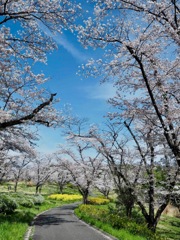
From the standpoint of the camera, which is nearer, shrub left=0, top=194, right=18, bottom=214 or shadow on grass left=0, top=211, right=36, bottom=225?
shadow on grass left=0, top=211, right=36, bottom=225

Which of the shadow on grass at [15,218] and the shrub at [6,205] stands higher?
the shrub at [6,205]

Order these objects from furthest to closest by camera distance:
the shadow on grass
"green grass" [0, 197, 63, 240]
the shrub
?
1. the shrub
2. the shadow on grass
3. "green grass" [0, 197, 63, 240]

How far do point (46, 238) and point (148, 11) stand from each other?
10226mm

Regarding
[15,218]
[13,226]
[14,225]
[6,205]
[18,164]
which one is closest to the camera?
[13,226]

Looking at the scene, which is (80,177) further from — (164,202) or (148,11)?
(148,11)

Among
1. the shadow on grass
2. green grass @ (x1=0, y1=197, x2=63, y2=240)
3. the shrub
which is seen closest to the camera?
green grass @ (x1=0, y1=197, x2=63, y2=240)

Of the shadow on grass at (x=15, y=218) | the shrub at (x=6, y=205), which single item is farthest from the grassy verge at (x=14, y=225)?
the shrub at (x=6, y=205)

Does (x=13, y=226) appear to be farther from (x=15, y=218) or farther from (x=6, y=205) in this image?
(x=6, y=205)

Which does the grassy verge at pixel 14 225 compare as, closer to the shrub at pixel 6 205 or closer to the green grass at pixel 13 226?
the green grass at pixel 13 226

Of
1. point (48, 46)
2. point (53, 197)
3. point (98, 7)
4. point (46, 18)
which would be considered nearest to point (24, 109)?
point (48, 46)

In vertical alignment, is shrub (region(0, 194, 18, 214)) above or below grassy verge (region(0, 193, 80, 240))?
above

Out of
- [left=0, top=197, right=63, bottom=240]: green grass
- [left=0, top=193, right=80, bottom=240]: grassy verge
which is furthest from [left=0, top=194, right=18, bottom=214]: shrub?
[left=0, top=197, right=63, bottom=240]: green grass

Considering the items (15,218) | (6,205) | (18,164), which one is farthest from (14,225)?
(18,164)

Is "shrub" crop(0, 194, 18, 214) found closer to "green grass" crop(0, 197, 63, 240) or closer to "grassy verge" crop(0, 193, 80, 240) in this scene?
"grassy verge" crop(0, 193, 80, 240)
